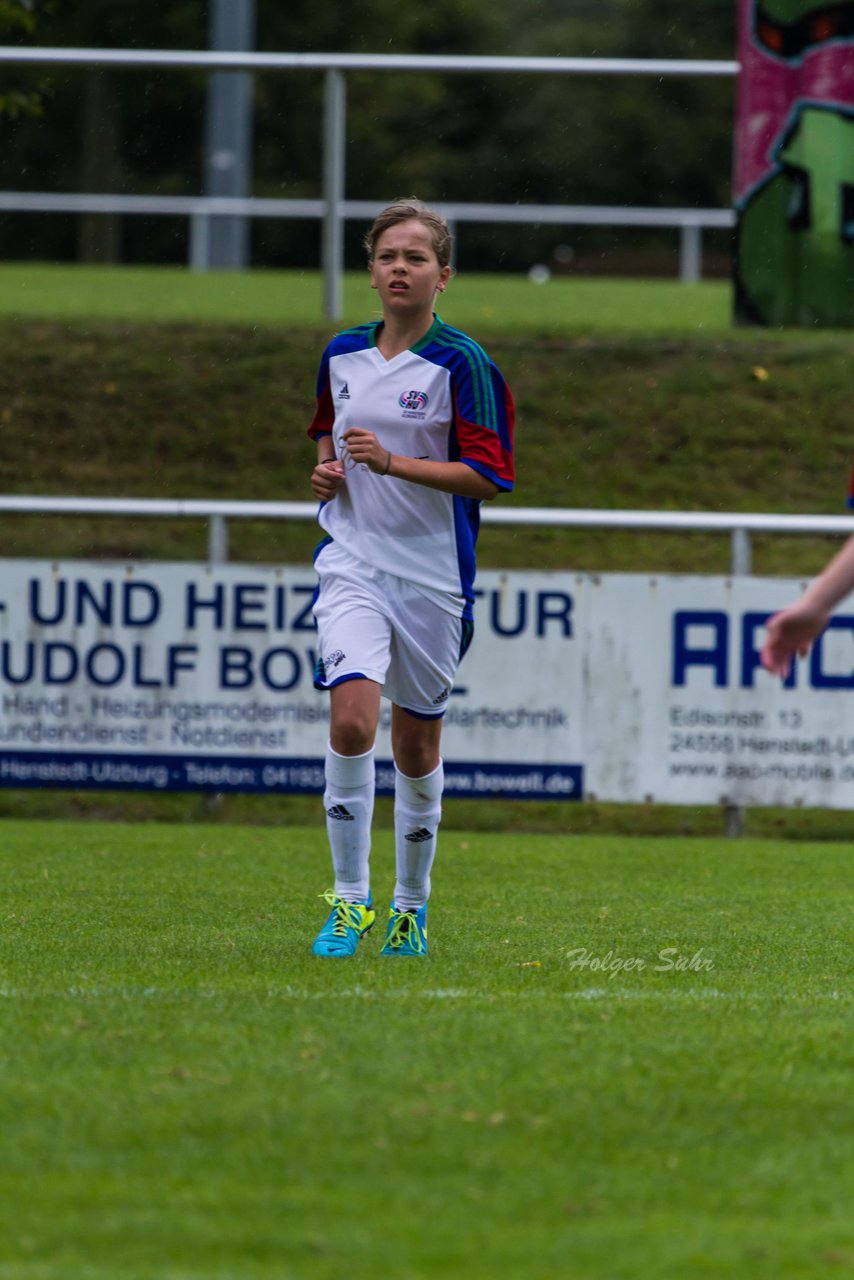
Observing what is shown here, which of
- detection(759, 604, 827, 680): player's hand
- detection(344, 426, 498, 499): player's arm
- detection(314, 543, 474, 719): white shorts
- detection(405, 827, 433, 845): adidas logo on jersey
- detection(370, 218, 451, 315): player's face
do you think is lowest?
detection(405, 827, 433, 845): adidas logo on jersey

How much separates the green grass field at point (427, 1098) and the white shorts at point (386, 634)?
79 cm

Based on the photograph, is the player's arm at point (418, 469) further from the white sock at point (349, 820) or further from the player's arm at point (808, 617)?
the player's arm at point (808, 617)

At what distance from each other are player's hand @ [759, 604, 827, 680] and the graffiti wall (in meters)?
11.3

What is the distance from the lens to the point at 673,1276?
3.07 meters

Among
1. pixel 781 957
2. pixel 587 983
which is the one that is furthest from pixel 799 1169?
pixel 781 957

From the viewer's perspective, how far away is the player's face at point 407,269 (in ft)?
19.5

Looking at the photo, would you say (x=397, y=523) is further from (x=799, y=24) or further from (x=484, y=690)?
(x=799, y=24)

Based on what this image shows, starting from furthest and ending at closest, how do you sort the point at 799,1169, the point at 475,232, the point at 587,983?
the point at 475,232 → the point at 587,983 → the point at 799,1169

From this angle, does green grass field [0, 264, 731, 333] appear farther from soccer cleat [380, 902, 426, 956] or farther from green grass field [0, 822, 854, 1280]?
soccer cleat [380, 902, 426, 956]

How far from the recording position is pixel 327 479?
19.4 ft

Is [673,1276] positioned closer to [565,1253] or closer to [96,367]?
[565,1253]

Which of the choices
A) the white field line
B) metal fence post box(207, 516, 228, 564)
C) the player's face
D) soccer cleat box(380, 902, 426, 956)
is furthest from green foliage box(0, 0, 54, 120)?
the white field line

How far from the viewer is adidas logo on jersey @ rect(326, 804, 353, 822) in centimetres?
606

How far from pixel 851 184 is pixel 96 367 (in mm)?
5739
